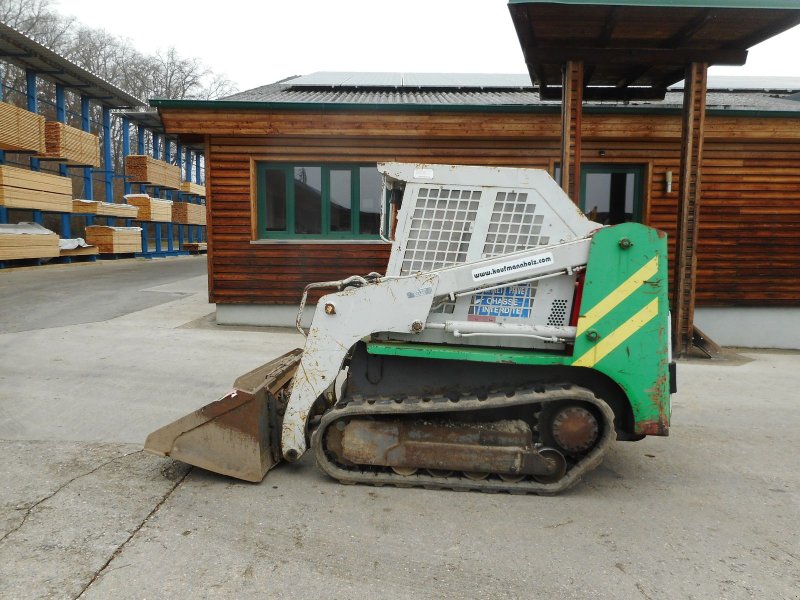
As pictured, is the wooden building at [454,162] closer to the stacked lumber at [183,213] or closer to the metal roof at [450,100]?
the metal roof at [450,100]

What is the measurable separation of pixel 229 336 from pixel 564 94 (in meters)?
6.18

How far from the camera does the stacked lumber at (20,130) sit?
1656 cm

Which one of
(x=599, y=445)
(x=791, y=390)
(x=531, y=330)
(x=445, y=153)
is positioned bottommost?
(x=791, y=390)

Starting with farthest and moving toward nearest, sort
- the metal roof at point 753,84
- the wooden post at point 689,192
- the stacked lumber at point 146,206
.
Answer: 1. the stacked lumber at point 146,206
2. the metal roof at point 753,84
3. the wooden post at point 689,192

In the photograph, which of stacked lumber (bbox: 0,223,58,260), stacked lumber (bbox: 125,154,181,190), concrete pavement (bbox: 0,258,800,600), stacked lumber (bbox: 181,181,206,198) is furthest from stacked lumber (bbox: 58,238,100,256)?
concrete pavement (bbox: 0,258,800,600)

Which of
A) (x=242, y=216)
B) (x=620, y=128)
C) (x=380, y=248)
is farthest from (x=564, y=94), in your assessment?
(x=242, y=216)

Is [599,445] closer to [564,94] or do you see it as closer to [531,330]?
[531,330]

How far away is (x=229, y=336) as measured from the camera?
364 inches

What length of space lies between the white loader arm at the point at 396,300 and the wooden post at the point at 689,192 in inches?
221

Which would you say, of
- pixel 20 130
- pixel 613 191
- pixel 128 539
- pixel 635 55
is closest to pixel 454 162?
pixel 613 191

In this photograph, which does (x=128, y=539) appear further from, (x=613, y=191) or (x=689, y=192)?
(x=613, y=191)

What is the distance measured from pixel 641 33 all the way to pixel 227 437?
727cm

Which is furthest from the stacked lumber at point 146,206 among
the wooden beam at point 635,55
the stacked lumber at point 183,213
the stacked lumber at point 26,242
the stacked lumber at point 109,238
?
the wooden beam at point 635,55

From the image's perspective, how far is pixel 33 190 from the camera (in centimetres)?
1836
